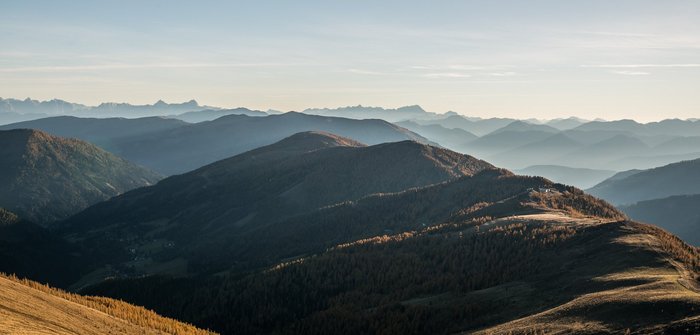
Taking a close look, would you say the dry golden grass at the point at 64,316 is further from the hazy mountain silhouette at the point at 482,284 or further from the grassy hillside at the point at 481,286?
the hazy mountain silhouette at the point at 482,284

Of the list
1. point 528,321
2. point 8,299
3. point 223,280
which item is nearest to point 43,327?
point 8,299

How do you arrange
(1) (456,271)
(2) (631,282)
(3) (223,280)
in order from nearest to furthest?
(2) (631,282) < (1) (456,271) < (3) (223,280)

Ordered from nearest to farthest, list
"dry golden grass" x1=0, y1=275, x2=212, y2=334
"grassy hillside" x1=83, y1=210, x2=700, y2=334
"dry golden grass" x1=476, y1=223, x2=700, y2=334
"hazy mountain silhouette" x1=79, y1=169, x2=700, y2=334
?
"dry golden grass" x1=0, y1=275, x2=212, y2=334
"dry golden grass" x1=476, y1=223, x2=700, y2=334
"grassy hillside" x1=83, y1=210, x2=700, y2=334
"hazy mountain silhouette" x1=79, y1=169, x2=700, y2=334

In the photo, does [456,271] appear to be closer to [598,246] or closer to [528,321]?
[598,246]

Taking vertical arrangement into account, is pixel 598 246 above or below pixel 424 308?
above

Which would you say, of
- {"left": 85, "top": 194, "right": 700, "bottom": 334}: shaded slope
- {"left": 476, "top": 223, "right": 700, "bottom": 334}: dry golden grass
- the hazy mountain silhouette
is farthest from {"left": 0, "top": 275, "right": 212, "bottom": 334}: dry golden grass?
{"left": 476, "top": 223, "right": 700, "bottom": 334}: dry golden grass

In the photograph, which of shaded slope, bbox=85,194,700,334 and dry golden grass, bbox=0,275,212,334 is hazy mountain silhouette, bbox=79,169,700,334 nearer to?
shaded slope, bbox=85,194,700,334

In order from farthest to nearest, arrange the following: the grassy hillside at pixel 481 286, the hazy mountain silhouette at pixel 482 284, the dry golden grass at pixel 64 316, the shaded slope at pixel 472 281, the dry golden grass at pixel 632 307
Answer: the shaded slope at pixel 472 281 < the hazy mountain silhouette at pixel 482 284 < the grassy hillside at pixel 481 286 < the dry golden grass at pixel 632 307 < the dry golden grass at pixel 64 316

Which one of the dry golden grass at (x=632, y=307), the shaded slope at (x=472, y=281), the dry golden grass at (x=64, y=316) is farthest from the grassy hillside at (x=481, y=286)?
the dry golden grass at (x=64, y=316)

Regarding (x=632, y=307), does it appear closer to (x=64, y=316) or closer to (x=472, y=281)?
(x=472, y=281)
